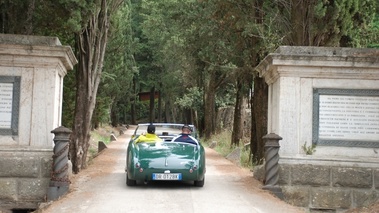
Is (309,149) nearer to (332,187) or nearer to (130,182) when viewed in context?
(332,187)

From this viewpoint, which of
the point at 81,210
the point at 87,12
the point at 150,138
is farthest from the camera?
the point at 87,12

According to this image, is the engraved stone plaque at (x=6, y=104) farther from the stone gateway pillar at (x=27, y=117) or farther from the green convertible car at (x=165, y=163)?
the green convertible car at (x=165, y=163)

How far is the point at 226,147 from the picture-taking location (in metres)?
27.1

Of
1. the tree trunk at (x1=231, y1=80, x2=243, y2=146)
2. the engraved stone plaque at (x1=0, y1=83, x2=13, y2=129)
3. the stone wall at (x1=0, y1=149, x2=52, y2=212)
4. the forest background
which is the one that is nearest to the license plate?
the stone wall at (x1=0, y1=149, x2=52, y2=212)

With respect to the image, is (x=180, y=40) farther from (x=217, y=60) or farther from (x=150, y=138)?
(x=150, y=138)

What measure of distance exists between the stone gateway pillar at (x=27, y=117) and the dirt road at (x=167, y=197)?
2.94 ft

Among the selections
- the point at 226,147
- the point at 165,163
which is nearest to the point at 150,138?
the point at 165,163

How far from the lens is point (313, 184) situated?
1099 cm

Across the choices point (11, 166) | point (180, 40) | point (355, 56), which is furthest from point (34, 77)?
point (180, 40)

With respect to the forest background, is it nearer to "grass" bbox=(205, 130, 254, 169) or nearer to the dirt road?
"grass" bbox=(205, 130, 254, 169)

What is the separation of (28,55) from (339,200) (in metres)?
6.95

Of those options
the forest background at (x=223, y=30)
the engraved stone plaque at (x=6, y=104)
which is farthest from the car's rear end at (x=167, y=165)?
the forest background at (x=223, y=30)

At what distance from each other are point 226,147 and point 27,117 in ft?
56.2

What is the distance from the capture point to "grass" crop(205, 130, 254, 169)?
61.1 feet
